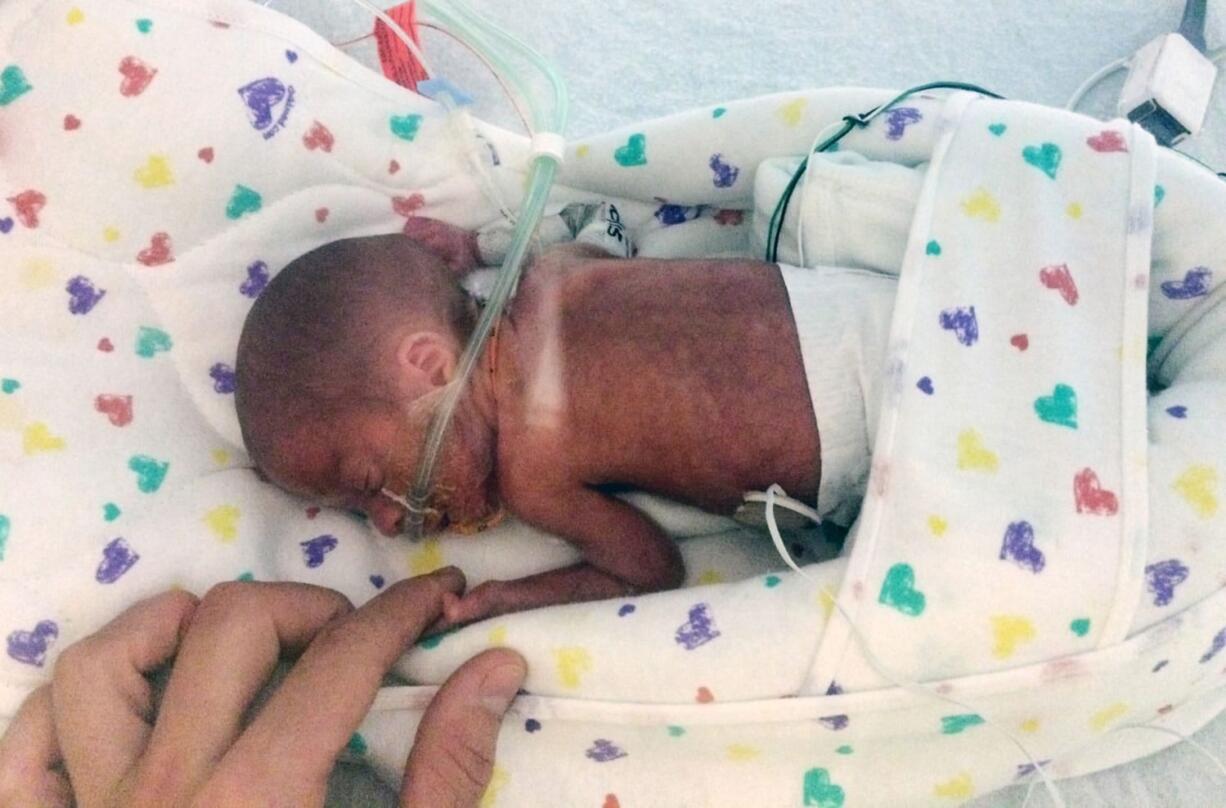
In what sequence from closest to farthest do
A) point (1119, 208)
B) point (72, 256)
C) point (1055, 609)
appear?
point (1055, 609) < point (1119, 208) < point (72, 256)

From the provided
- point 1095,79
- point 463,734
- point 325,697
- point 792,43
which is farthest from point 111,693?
point 1095,79

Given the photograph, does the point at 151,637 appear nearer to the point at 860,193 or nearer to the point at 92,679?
the point at 92,679

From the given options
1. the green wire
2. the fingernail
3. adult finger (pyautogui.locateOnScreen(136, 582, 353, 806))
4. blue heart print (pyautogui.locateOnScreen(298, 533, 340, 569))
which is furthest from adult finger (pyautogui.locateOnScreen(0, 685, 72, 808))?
the green wire

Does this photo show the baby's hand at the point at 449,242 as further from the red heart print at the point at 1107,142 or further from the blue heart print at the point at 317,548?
the red heart print at the point at 1107,142

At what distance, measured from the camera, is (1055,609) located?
899 millimetres

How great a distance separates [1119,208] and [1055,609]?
0.40 meters

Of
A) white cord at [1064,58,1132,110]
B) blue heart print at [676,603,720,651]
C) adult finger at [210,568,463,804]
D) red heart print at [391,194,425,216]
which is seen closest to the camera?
adult finger at [210,568,463,804]

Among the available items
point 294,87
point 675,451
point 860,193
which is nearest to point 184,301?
point 294,87

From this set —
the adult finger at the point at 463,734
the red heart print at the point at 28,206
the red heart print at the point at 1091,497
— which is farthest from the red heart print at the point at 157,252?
the red heart print at the point at 1091,497

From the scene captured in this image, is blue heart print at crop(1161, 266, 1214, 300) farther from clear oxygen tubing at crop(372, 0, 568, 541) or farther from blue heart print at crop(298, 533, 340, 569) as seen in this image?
blue heart print at crop(298, 533, 340, 569)

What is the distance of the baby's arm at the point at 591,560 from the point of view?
1.07m

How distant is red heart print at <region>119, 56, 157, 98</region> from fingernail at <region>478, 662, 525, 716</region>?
0.78m

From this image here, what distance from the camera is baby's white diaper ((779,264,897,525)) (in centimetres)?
A: 105

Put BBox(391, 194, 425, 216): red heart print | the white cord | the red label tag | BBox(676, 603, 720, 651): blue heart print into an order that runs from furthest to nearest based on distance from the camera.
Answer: the white cord
the red label tag
BBox(391, 194, 425, 216): red heart print
BBox(676, 603, 720, 651): blue heart print
